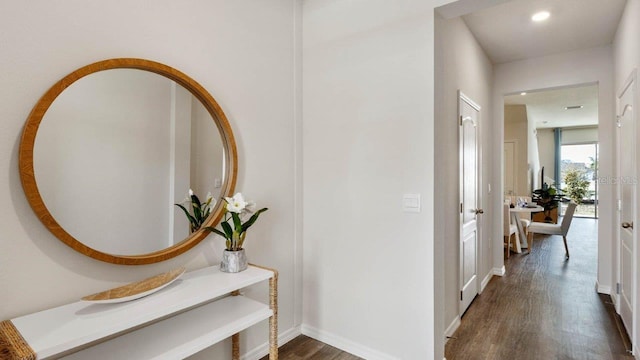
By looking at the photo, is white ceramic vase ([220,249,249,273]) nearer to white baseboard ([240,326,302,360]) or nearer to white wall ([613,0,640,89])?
white baseboard ([240,326,302,360])

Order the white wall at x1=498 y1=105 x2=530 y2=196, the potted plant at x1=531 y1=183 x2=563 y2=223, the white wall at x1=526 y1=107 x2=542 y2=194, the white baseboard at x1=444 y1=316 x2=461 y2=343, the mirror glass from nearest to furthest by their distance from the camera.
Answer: the mirror glass < the white baseboard at x1=444 y1=316 x2=461 y2=343 < the white wall at x1=498 y1=105 x2=530 y2=196 < the white wall at x1=526 y1=107 x2=542 y2=194 < the potted plant at x1=531 y1=183 x2=563 y2=223

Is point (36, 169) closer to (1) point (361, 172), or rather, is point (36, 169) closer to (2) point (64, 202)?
(2) point (64, 202)

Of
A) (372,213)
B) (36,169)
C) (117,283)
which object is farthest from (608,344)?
(36,169)

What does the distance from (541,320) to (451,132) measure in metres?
1.91

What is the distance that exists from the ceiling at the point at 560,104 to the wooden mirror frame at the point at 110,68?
15.7 ft

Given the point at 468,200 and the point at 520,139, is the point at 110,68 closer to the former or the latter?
the point at 468,200

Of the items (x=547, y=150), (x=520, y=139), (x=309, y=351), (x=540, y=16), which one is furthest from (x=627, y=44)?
(x=547, y=150)

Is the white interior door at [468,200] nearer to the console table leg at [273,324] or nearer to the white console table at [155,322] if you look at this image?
the console table leg at [273,324]

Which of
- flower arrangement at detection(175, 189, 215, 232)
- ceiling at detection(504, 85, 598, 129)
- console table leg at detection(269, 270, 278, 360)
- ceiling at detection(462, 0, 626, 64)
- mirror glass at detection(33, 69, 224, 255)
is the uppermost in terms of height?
ceiling at detection(504, 85, 598, 129)

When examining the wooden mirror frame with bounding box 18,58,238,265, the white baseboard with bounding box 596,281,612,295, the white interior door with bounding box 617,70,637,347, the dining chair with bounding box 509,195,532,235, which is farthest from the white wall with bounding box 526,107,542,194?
the wooden mirror frame with bounding box 18,58,238,265

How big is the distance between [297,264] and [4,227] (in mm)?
1801

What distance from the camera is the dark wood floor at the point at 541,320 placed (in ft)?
8.16

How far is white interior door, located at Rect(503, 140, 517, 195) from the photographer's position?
314 inches

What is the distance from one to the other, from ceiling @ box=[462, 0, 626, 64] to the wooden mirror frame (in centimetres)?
261
